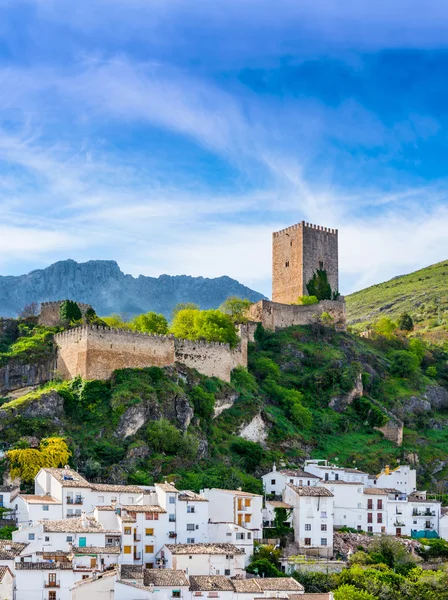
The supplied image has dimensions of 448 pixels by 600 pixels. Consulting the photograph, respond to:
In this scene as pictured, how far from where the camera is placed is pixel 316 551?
52562 millimetres

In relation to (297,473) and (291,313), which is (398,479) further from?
(291,313)

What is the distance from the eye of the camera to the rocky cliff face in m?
154

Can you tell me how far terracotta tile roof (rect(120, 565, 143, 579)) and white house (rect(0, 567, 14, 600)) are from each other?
472 cm

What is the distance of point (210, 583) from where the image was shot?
44.5m

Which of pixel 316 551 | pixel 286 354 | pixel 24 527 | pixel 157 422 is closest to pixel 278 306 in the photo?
pixel 286 354

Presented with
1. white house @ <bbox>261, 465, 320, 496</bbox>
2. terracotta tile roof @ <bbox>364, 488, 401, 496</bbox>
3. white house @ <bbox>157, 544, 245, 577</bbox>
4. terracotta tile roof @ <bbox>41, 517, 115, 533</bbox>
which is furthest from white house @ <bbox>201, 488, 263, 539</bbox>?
terracotta tile roof @ <bbox>364, 488, 401, 496</bbox>

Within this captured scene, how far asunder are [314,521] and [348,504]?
4591 mm

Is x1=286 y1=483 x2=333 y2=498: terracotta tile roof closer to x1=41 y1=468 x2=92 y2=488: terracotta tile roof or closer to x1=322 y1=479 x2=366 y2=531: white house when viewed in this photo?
x1=322 y1=479 x2=366 y2=531: white house

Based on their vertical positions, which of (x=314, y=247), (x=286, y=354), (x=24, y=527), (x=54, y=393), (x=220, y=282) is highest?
(x=220, y=282)

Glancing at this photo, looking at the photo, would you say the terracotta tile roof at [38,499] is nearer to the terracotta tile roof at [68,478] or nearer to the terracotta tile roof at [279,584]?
the terracotta tile roof at [68,478]

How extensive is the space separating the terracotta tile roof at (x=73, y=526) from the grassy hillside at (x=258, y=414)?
6533 mm

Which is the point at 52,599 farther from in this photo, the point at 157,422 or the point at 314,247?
the point at 314,247

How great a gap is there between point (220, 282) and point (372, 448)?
105329 mm

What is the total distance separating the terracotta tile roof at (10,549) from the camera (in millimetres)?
42791
